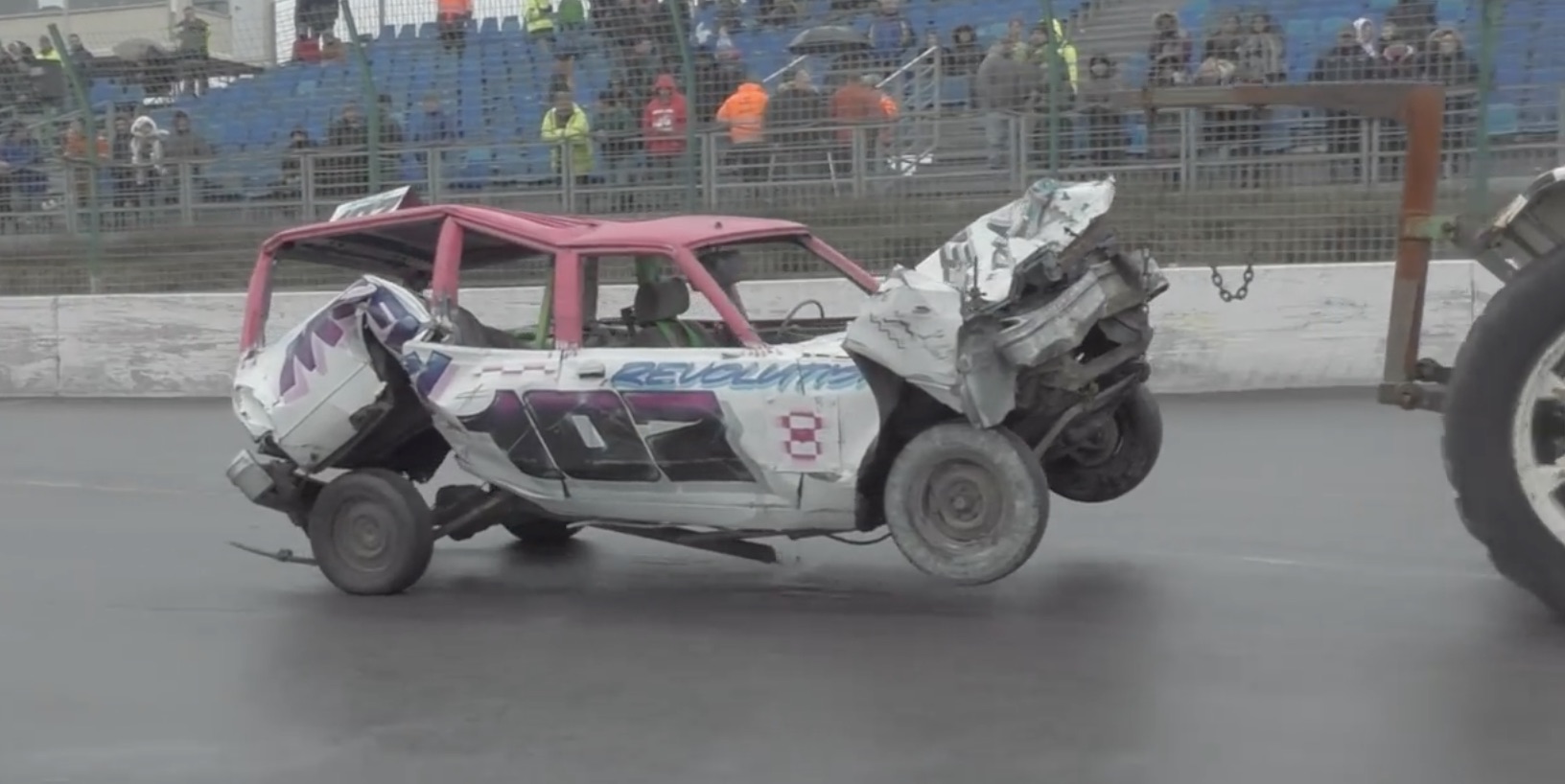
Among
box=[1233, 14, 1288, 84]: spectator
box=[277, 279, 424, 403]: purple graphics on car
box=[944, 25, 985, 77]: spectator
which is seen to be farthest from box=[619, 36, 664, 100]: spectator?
box=[277, 279, 424, 403]: purple graphics on car

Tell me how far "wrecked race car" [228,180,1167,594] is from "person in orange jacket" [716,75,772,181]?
6471 mm

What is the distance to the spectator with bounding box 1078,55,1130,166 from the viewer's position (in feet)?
43.1

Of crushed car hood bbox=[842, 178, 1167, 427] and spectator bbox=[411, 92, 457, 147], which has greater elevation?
spectator bbox=[411, 92, 457, 147]

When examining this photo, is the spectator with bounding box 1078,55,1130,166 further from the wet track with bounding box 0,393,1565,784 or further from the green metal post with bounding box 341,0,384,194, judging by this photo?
the green metal post with bounding box 341,0,384,194

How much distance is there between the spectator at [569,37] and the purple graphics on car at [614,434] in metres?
8.49

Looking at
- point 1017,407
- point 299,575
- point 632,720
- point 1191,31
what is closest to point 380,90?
point 1191,31

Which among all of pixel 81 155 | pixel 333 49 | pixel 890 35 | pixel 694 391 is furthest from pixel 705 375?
pixel 81 155

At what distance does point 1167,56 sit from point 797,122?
9.55 ft

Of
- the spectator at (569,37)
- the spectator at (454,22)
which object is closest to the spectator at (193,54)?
the spectator at (454,22)

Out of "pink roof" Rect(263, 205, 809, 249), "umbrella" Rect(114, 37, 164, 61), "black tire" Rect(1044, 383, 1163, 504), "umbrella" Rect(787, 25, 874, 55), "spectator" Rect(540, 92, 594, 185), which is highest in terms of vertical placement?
"umbrella" Rect(114, 37, 164, 61)

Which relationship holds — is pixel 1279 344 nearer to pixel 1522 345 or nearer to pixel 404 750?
pixel 1522 345

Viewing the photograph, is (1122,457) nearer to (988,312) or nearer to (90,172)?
(988,312)

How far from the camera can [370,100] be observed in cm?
1612

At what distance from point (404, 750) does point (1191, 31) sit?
9252mm
